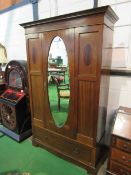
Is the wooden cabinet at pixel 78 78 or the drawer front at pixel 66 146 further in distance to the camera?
the drawer front at pixel 66 146

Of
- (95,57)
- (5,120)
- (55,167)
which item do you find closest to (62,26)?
(95,57)

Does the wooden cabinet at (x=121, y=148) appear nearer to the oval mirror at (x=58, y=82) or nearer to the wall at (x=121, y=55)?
the wall at (x=121, y=55)

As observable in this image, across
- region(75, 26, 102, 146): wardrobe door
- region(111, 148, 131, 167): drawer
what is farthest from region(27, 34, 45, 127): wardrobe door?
region(111, 148, 131, 167): drawer

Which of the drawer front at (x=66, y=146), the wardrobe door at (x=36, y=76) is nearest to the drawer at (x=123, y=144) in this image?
the drawer front at (x=66, y=146)

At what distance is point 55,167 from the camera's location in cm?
194

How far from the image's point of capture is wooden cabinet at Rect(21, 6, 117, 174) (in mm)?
1433

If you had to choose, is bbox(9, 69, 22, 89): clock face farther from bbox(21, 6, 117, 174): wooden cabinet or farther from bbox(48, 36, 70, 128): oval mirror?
bbox(48, 36, 70, 128): oval mirror

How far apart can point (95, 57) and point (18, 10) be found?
216 centimetres

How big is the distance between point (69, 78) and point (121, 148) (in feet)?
3.13

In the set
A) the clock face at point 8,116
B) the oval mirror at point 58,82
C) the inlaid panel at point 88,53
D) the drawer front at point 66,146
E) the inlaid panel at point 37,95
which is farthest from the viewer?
the clock face at point 8,116

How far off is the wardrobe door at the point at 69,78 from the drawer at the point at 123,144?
0.53 meters

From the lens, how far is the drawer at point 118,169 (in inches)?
61.1

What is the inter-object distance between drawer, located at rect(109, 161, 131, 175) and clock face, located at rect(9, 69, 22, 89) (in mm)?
1848

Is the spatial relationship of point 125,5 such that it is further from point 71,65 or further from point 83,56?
point 71,65
